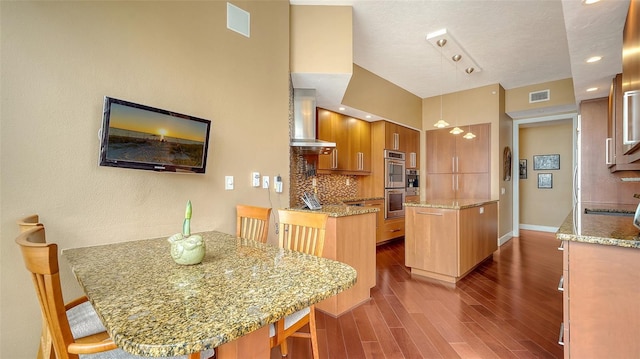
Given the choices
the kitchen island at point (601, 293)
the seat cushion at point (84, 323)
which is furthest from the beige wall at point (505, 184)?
the seat cushion at point (84, 323)

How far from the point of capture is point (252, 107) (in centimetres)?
243

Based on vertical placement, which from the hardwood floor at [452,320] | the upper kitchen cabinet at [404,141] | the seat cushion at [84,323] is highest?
the upper kitchen cabinet at [404,141]

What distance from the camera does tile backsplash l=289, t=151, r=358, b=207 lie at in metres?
3.84

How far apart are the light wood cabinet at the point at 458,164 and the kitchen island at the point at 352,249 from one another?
3.57 meters

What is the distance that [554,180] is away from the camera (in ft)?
20.5

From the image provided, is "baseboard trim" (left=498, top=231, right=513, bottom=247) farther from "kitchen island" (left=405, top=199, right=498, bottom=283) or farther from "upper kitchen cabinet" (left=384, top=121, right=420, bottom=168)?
"upper kitchen cabinet" (left=384, top=121, right=420, bottom=168)

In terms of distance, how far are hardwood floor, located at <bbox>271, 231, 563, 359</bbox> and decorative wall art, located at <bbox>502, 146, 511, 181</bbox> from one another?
224cm

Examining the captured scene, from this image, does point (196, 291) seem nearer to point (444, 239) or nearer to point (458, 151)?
point (444, 239)

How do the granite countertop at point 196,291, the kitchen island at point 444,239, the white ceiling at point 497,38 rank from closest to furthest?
the granite countertop at point 196,291, the white ceiling at point 497,38, the kitchen island at point 444,239

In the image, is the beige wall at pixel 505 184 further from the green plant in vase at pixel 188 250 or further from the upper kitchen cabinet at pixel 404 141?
the green plant in vase at pixel 188 250

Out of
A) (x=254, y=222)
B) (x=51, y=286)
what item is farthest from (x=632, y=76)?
(x=51, y=286)

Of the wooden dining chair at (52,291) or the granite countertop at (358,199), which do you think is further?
the granite countertop at (358,199)

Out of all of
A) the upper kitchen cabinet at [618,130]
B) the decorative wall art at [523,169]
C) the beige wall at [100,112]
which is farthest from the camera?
the decorative wall art at [523,169]

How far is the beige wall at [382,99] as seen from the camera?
4.24 metres
